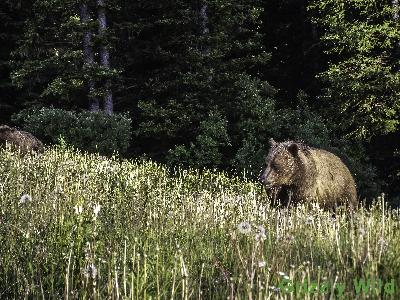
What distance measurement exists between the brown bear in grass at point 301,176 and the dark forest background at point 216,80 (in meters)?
6.86

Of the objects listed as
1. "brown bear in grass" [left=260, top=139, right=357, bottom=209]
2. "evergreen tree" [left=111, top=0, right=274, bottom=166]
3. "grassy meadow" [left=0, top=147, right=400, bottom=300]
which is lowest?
"grassy meadow" [left=0, top=147, right=400, bottom=300]

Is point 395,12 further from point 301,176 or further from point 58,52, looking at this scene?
point 58,52

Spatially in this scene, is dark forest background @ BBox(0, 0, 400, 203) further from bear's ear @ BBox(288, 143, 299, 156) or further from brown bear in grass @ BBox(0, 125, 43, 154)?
bear's ear @ BBox(288, 143, 299, 156)

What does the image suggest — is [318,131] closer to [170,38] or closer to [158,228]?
[170,38]

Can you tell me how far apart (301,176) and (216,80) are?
1109 cm

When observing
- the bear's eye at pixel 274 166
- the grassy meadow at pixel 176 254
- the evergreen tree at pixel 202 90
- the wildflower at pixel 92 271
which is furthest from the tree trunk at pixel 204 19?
the wildflower at pixel 92 271

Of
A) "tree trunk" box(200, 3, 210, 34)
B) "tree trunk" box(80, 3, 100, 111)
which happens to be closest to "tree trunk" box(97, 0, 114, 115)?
"tree trunk" box(80, 3, 100, 111)

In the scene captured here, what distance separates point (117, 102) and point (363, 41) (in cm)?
1069

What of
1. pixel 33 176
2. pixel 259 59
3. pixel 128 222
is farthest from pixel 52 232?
pixel 259 59

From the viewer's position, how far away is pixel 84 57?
21750mm

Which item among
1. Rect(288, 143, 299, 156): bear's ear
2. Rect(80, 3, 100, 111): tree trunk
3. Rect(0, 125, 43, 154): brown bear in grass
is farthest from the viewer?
Rect(80, 3, 100, 111): tree trunk

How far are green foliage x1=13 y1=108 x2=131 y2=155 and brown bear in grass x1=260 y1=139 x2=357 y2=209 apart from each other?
10108 millimetres

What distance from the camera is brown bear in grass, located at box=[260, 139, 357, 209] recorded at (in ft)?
28.8

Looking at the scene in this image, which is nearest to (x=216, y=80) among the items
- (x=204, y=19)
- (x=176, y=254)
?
(x=204, y=19)
